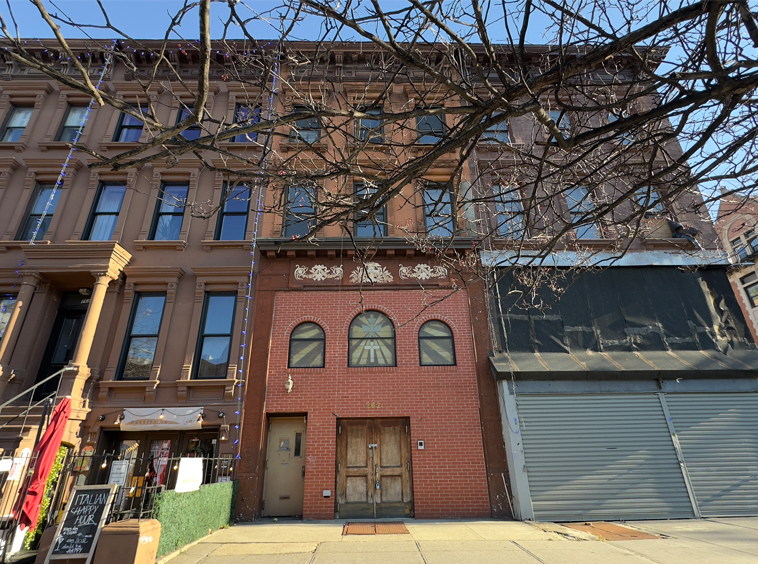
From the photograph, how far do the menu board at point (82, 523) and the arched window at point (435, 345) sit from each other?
7091 mm

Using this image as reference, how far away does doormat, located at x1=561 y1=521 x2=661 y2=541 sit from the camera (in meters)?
7.15

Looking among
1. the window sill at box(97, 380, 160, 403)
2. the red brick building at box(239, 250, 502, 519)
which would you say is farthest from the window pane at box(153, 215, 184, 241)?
the window sill at box(97, 380, 160, 403)

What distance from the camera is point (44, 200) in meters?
12.8

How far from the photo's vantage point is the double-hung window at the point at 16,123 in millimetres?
13754

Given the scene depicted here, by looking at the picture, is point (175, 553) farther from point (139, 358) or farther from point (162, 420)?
point (139, 358)

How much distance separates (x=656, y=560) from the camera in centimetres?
553

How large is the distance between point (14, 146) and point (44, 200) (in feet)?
7.15

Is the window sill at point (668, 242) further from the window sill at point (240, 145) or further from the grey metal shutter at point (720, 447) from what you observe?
the window sill at point (240, 145)

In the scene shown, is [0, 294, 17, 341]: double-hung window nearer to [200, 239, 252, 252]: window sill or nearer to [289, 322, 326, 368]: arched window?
[200, 239, 252, 252]: window sill

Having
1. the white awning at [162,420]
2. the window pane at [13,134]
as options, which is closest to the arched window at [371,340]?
the white awning at [162,420]

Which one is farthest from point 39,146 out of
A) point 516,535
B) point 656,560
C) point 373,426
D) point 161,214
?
point 656,560

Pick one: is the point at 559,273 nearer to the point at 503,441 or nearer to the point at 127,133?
the point at 503,441

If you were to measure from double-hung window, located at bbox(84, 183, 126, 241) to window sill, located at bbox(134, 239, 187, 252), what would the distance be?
3.63ft

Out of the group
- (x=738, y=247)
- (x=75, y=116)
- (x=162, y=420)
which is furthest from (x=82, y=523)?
(x=75, y=116)
